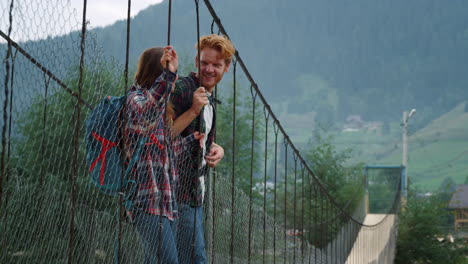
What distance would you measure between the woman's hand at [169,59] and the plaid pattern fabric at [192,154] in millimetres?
233

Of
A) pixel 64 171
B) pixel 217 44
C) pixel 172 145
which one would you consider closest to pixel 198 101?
pixel 172 145

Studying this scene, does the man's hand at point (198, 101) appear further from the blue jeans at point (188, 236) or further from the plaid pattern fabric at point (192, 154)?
the blue jeans at point (188, 236)

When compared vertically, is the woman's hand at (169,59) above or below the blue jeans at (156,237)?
above

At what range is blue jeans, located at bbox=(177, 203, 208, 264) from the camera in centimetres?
160

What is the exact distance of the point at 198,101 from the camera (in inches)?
59.5

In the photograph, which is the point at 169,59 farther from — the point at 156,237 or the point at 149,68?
the point at 156,237

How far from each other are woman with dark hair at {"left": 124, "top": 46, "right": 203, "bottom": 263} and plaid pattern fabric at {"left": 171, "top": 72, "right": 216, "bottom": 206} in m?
0.14

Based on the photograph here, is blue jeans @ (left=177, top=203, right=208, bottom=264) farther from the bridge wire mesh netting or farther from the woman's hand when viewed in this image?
the woman's hand

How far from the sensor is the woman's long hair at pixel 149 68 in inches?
56.9

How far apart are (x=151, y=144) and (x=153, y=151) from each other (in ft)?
0.06

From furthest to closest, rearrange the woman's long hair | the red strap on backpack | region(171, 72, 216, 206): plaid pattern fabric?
region(171, 72, 216, 206): plaid pattern fabric, the woman's long hair, the red strap on backpack

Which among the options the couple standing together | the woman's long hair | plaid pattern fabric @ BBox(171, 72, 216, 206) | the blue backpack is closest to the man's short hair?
the couple standing together

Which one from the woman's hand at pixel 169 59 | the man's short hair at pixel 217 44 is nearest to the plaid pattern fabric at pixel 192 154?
the man's short hair at pixel 217 44

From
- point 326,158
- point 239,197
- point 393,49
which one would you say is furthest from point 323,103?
point 239,197
